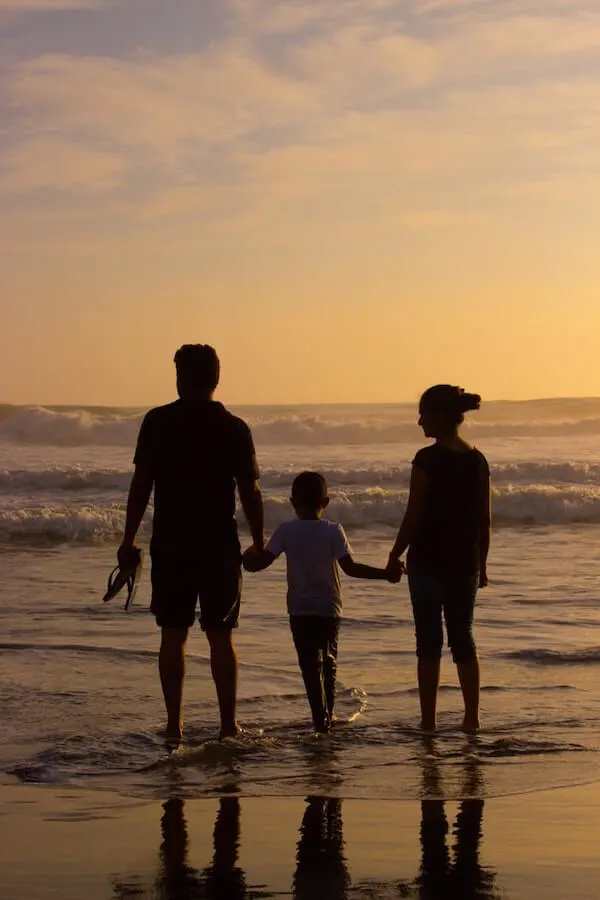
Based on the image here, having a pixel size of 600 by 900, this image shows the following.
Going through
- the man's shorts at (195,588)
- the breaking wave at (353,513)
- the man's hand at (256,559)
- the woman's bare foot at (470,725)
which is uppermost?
the man's hand at (256,559)

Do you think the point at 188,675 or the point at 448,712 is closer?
the point at 448,712

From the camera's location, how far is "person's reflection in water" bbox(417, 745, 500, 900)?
4.07m

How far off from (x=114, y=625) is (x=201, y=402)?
152 inches

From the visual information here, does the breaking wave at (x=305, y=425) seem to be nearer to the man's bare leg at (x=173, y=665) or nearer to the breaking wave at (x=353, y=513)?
the breaking wave at (x=353, y=513)

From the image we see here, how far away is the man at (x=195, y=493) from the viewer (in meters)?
6.23

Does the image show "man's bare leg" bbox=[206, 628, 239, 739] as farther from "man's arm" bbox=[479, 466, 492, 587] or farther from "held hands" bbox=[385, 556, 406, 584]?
"man's arm" bbox=[479, 466, 492, 587]

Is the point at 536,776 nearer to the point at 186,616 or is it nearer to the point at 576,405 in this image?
the point at 186,616

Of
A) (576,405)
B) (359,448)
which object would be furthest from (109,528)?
(576,405)

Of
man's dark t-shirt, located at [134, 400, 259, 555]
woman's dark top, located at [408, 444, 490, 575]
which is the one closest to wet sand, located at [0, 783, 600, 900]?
man's dark t-shirt, located at [134, 400, 259, 555]

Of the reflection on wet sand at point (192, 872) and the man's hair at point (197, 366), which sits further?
the man's hair at point (197, 366)

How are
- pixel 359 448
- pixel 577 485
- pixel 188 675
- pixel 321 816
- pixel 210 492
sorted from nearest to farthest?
pixel 321 816, pixel 210 492, pixel 188 675, pixel 577 485, pixel 359 448

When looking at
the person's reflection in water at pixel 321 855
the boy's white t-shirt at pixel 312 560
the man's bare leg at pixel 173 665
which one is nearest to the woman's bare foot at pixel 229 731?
the man's bare leg at pixel 173 665

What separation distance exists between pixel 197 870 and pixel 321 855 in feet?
1.34

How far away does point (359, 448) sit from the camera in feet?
128
